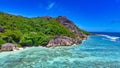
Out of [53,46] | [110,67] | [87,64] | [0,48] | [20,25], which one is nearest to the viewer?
[110,67]

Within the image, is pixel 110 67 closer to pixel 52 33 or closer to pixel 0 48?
pixel 0 48

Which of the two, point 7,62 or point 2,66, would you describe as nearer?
point 2,66

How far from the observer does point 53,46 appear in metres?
65.4

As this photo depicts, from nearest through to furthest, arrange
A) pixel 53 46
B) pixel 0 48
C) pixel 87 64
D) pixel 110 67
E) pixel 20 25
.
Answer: pixel 110 67, pixel 87 64, pixel 0 48, pixel 53 46, pixel 20 25

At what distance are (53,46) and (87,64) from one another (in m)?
27.4

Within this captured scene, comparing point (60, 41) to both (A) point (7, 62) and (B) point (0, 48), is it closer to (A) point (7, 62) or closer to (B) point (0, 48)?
(B) point (0, 48)

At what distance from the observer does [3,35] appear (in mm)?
66438

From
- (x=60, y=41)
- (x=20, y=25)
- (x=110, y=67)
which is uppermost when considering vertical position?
(x=20, y=25)

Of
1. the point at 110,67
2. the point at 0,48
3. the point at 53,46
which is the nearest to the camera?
the point at 110,67

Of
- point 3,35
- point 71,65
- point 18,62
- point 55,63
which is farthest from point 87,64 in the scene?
point 3,35

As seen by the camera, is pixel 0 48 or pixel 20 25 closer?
pixel 0 48

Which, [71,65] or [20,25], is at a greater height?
[20,25]

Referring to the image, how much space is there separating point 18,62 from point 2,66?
12.8 ft

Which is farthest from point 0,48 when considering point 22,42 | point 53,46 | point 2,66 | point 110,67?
point 110,67
